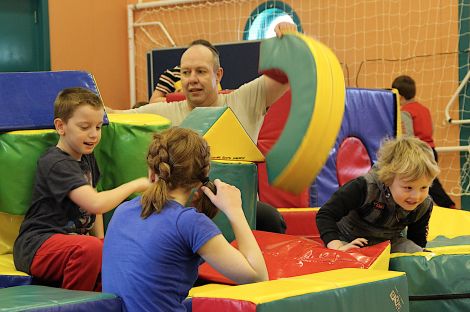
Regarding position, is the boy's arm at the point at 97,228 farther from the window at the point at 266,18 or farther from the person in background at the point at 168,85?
the window at the point at 266,18

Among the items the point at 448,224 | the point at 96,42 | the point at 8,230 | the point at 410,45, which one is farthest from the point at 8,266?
the point at 96,42

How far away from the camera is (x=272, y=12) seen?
286 inches

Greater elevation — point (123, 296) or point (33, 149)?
point (33, 149)

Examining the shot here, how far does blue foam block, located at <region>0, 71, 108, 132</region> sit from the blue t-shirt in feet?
3.45

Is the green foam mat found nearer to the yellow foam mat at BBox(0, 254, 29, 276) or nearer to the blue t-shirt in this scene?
the blue t-shirt

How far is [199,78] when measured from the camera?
11.5ft

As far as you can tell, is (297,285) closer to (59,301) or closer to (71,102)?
(59,301)

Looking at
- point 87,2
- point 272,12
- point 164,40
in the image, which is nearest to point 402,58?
point 272,12

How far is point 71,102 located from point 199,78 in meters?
0.90

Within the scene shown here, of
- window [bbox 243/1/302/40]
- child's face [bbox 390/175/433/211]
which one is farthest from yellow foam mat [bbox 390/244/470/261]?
window [bbox 243/1/302/40]

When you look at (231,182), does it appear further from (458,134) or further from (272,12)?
(272,12)

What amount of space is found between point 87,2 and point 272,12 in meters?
1.93

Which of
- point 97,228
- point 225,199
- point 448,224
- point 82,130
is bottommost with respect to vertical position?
point 448,224

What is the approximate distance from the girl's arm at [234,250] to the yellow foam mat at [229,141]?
2.18ft
